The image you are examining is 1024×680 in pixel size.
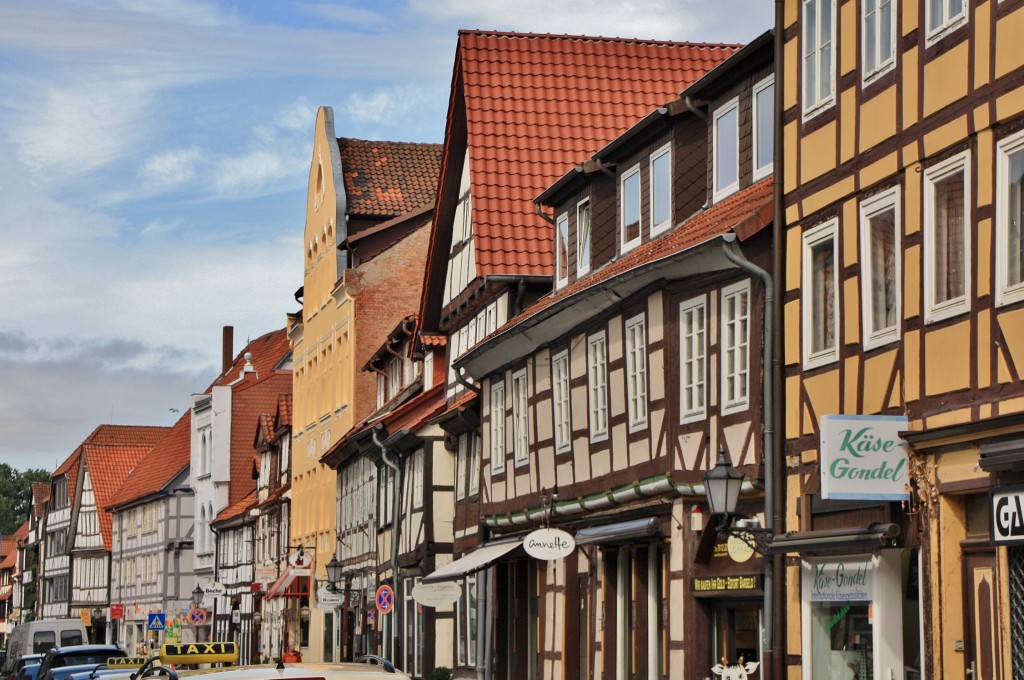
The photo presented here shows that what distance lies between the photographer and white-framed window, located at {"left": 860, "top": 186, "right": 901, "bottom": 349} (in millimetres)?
16641

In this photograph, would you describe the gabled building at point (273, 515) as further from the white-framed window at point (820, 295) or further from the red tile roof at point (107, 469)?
the white-framed window at point (820, 295)

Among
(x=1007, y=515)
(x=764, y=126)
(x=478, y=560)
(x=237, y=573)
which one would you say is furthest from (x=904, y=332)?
(x=237, y=573)

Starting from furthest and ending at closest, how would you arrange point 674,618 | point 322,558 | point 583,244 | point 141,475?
point 141,475 < point 322,558 < point 583,244 < point 674,618

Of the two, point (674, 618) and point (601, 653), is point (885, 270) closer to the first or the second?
point (674, 618)

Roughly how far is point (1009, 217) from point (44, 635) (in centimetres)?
4954

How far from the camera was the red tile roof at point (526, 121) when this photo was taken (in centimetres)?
3184

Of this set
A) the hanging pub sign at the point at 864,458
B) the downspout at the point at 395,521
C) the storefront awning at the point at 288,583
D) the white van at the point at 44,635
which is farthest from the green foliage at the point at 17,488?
the hanging pub sign at the point at 864,458

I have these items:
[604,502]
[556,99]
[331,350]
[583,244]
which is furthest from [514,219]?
[331,350]

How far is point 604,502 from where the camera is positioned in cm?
2452

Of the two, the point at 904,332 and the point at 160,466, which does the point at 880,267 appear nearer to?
the point at 904,332

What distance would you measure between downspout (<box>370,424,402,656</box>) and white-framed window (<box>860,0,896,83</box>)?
24.1 m

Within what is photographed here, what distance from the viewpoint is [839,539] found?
55.7ft

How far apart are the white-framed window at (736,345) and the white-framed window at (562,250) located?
812cm

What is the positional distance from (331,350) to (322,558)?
617cm
